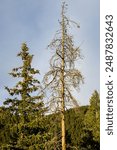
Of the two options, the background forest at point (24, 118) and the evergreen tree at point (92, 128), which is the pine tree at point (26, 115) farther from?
the evergreen tree at point (92, 128)

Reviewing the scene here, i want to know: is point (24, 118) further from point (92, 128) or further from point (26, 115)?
point (92, 128)

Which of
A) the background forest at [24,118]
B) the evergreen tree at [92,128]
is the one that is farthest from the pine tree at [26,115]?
the evergreen tree at [92,128]

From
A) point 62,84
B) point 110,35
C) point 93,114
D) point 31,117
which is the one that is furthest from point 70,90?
point 93,114

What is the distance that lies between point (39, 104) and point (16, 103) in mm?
2223

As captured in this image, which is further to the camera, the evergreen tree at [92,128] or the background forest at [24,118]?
the evergreen tree at [92,128]

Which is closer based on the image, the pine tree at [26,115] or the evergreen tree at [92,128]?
the pine tree at [26,115]

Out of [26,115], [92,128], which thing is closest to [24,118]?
[26,115]

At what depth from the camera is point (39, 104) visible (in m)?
40.6

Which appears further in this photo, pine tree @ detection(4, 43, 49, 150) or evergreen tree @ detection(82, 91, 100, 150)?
evergreen tree @ detection(82, 91, 100, 150)

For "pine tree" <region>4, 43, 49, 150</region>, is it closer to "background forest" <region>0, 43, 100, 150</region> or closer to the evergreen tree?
"background forest" <region>0, 43, 100, 150</region>

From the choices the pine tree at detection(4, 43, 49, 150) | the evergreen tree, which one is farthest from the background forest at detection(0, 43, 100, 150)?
the evergreen tree

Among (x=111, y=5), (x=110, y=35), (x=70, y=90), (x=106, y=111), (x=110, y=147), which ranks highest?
(x=111, y=5)

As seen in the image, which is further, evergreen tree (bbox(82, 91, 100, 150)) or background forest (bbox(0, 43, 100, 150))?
evergreen tree (bbox(82, 91, 100, 150))

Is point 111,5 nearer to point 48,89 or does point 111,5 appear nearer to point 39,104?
point 48,89
